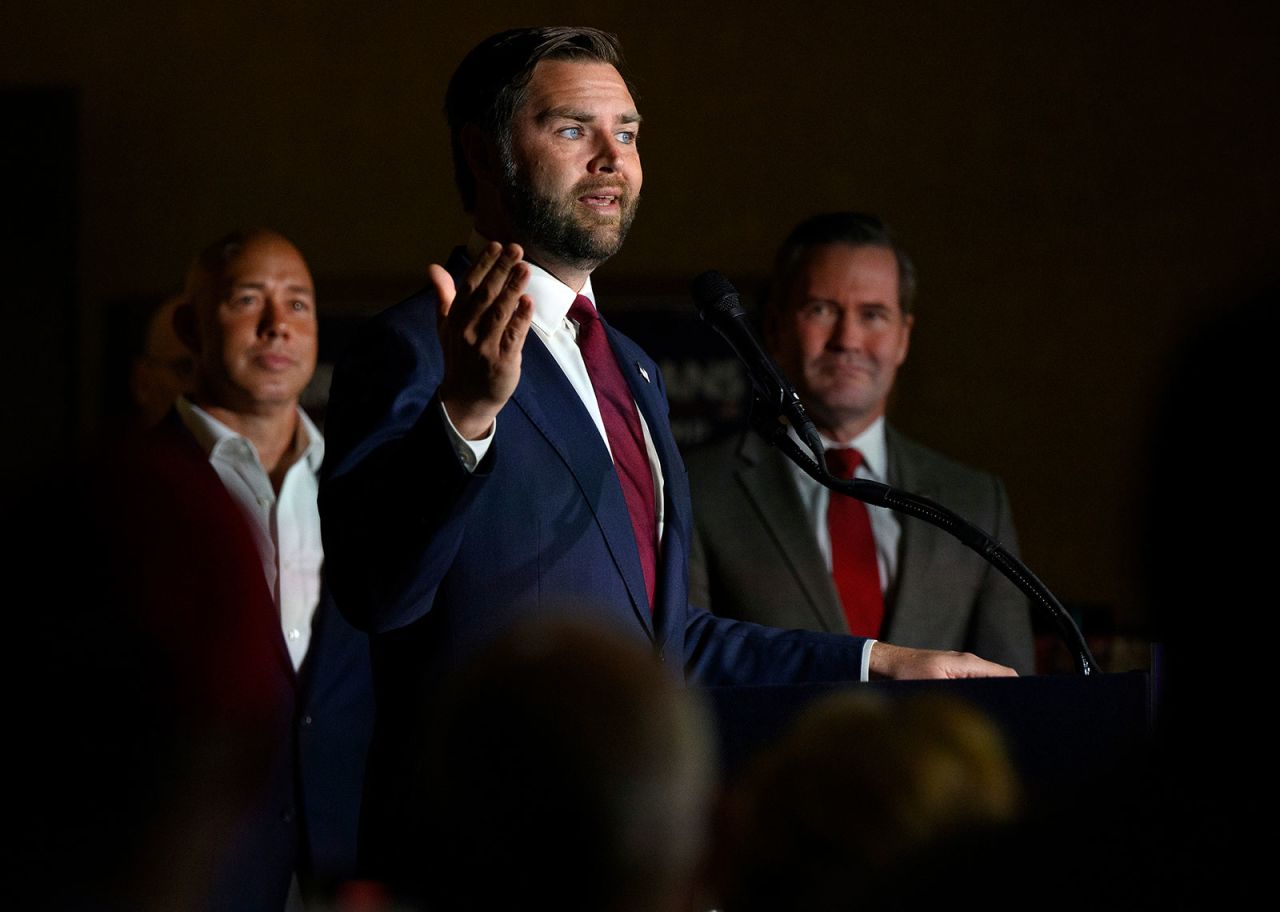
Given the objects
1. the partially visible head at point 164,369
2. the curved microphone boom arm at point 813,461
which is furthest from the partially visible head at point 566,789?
Result: the partially visible head at point 164,369

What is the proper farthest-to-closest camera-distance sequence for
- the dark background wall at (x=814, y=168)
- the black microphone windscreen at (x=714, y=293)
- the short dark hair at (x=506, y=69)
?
A: 1. the dark background wall at (x=814, y=168)
2. the short dark hair at (x=506, y=69)
3. the black microphone windscreen at (x=714, y=293)

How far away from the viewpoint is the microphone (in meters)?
1.83

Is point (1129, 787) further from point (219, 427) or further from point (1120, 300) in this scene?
point (1120, 300)

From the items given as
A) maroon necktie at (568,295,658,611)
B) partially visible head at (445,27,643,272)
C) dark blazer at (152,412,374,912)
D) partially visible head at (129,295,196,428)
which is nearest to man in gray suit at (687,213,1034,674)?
dark blazer at (152,412,374,912)

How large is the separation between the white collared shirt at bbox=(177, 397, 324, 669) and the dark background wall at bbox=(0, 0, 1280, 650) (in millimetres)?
1939

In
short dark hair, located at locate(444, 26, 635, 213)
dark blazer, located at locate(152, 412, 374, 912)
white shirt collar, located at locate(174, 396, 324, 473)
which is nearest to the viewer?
short dark hair, located at locate(444, 26, 635, 213)

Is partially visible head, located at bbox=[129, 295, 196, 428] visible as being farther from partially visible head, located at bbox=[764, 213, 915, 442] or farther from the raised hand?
the raised hand

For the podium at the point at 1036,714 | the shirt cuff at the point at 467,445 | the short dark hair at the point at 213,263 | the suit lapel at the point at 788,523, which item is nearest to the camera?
the podium at the point at 1036,714

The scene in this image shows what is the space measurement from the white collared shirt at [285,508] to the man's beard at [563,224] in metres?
0.93

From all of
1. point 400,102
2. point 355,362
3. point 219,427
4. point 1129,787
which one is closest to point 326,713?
point 219,427

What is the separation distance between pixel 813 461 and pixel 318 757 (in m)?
1.11

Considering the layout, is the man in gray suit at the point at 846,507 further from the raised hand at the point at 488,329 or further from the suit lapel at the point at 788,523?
the raised hand at the point at 488,329

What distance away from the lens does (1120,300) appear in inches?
189

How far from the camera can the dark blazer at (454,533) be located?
1610mm
